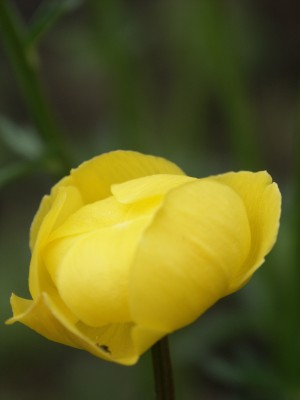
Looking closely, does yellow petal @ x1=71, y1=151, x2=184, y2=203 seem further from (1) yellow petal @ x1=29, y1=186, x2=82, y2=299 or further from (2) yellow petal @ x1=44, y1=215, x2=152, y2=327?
(2) yellow petal @ x1=44, y1=215, x2=152, y2=327

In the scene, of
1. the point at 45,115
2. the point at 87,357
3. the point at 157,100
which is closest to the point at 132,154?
the point at 45,115

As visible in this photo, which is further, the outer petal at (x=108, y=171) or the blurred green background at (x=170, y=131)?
the blurred green background at (x=170, y=131)

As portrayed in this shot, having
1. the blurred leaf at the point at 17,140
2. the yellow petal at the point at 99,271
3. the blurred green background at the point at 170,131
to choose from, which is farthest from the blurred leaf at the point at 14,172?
the yellow petal at the point at 99,271

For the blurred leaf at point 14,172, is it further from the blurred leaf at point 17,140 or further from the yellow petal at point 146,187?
the yellow petal at point 146,187

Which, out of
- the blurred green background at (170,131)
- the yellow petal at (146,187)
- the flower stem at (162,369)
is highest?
the yellow petal at (146,187)

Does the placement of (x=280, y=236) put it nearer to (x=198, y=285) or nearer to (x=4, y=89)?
(x=198, y=285)

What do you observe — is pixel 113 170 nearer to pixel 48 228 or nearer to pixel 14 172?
pixel 48 228

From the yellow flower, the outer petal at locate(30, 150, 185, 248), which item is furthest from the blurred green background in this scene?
the yellow flower
